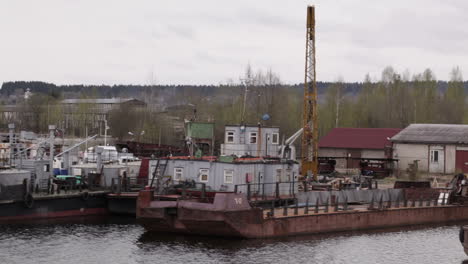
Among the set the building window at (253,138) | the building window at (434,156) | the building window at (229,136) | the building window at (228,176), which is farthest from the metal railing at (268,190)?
the building window at (434,156)

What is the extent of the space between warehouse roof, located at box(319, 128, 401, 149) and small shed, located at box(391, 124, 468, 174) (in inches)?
102

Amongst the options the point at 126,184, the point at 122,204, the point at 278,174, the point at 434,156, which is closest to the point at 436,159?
the point at 434,156

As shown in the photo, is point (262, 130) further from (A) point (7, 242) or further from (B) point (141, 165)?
(A) point (7, 242)

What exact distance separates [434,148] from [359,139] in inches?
380

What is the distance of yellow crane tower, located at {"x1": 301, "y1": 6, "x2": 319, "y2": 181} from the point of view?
217ft

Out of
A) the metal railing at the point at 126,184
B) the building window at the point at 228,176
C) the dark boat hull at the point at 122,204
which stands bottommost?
the dark boat hull at the point at 122,204

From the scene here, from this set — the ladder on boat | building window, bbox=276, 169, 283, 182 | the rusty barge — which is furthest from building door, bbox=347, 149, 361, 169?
the ladder on boat

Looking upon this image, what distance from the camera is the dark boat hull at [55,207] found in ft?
144

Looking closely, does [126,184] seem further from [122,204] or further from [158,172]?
[158,172]

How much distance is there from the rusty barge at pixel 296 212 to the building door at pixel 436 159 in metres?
20.7

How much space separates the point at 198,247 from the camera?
124 ft

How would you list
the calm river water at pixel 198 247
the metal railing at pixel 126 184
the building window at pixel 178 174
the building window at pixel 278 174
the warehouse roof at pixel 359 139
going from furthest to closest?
the warehouse roof at pixel 359 139, the metal railing at pixel 126 184, the building window at pixel 278 174, the building window at pixel 178 174, the calm river water at pixel 198 247

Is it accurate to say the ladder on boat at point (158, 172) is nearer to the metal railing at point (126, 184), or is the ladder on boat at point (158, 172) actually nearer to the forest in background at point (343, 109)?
the metal railing at point (126, 184)

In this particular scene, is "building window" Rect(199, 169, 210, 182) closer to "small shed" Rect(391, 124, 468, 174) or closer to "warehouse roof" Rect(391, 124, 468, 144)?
"small shed" Rect(391, 124, 468, 174)
